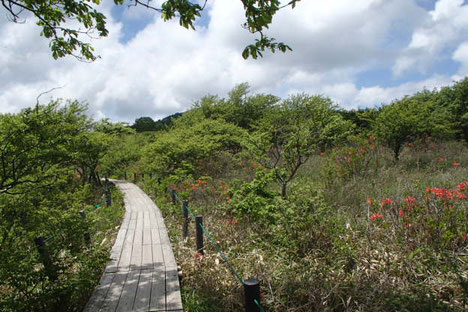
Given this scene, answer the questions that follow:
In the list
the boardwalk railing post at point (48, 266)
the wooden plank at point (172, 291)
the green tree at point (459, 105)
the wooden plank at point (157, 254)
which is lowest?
the wooden plank at point (172, 291)

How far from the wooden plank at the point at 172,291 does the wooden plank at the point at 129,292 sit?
1.40 feet

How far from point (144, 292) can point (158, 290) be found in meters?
0.18

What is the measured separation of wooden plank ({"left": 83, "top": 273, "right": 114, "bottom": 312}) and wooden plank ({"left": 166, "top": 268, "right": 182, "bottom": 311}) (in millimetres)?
807

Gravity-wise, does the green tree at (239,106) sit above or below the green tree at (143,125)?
below

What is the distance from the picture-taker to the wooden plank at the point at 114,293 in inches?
122

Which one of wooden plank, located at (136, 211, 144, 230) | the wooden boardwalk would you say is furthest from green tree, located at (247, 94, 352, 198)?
wooden plank, located at (136, 211, 144, 230)

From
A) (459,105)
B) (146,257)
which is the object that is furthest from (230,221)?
(459,105)

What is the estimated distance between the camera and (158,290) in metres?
3.46

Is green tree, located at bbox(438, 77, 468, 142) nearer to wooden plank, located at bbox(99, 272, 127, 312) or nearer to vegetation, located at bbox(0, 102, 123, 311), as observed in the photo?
wooden plank, located at bbox(99, 272, 127, 312)

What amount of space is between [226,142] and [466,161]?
1012cm

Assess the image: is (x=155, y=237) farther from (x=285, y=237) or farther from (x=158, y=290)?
(x=285, y=237)

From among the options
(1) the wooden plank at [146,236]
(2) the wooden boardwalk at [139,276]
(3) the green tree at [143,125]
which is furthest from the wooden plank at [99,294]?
(3) the green tree at [143,125]

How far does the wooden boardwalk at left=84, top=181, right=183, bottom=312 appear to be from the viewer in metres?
3.17

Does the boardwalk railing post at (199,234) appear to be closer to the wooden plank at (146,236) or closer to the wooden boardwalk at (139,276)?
the wooden boardwalk at (139,276)
